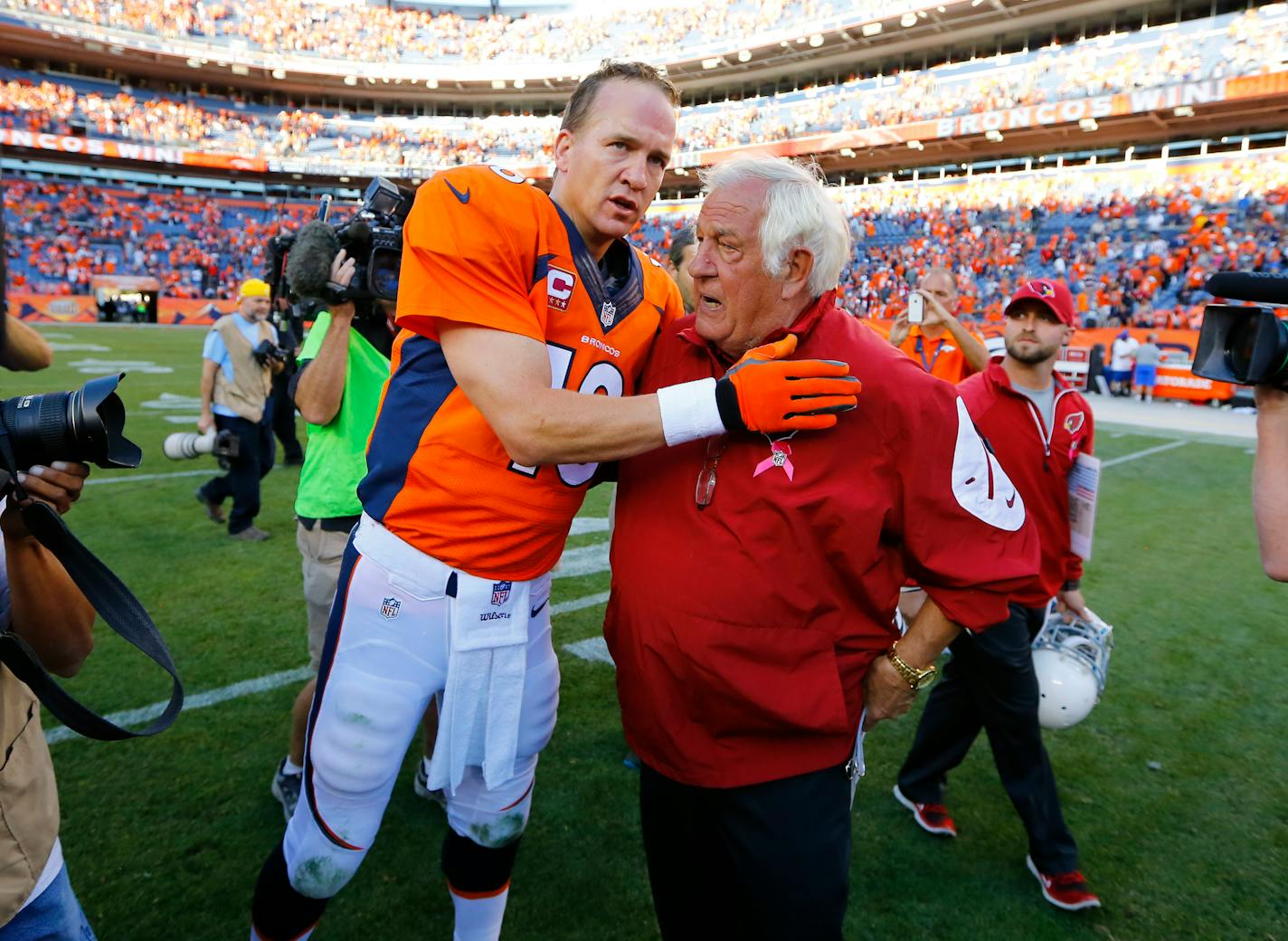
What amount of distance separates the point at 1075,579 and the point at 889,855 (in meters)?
1.29

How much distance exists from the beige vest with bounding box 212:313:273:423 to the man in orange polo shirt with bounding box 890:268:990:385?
15.6ft

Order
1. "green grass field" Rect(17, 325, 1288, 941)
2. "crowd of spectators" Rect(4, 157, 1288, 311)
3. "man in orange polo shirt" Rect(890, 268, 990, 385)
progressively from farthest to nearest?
"crowd of spectators" Rect(4, 157, 1288, 311)
"man in orange polo shirt" Rect(890, 268, 990, 385)
"green grass field" Rect(17, 325, 1288, 941)

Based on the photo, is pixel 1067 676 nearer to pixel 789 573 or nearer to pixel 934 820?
pixel 934 820

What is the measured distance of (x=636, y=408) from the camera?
5.48 ft

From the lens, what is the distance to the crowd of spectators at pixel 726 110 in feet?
81.3

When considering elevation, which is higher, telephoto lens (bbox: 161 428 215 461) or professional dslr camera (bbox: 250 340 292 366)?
professional dslr camera (bbox: 250 340 292 366)

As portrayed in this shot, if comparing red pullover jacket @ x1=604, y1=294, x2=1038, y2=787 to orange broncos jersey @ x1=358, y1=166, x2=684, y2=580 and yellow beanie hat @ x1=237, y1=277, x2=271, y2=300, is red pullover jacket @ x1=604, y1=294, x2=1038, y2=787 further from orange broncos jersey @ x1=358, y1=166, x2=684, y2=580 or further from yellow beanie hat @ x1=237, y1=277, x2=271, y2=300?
yellow beanie hat @ x1=237, y1=277, x2=271, y2=300

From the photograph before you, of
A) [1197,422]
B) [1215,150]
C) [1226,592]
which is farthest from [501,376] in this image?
[1215,150]

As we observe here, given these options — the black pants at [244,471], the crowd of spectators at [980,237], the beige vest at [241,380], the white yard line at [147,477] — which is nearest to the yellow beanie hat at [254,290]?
the beige vest at [241,380]

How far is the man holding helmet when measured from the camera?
2809 millimetres

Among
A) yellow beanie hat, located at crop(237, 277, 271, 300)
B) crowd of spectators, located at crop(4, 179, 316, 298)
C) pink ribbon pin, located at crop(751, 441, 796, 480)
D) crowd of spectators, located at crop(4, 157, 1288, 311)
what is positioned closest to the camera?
pink ribbon pin, located at crop(751, 441, 796, 480)

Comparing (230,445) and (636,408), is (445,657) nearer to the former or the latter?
(636,408)

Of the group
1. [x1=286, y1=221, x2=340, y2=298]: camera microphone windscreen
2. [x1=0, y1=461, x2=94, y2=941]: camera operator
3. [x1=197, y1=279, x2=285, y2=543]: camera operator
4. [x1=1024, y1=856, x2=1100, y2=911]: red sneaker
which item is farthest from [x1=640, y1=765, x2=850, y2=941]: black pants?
Result: [x1=197, y1=279, x2=285, y2=543]: camera operator

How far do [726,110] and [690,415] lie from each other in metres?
38.9
